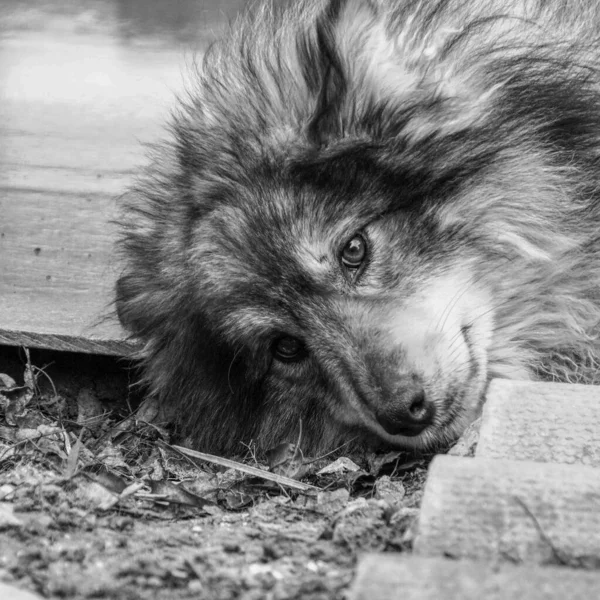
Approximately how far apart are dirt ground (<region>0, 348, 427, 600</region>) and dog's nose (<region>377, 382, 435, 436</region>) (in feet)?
0.71

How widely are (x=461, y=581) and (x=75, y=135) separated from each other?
4.64m

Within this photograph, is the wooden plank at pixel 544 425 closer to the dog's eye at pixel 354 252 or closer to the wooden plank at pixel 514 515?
the wooden plank at pixel 514 515

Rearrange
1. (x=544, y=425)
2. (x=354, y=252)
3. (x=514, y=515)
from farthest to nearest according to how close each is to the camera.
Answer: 1. (x=354, y=252)
2. (x=544, y=425)
3. (x=514, y=515)

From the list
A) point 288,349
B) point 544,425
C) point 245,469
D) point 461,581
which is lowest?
point 245,469

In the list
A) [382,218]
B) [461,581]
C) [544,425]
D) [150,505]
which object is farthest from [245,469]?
[461,581]

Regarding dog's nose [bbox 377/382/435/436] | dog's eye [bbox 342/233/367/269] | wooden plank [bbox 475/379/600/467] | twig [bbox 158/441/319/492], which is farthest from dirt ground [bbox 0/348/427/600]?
dog's eye [bbox 342/233/367/269]

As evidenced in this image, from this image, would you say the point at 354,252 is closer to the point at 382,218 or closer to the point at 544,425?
the point at 382,218

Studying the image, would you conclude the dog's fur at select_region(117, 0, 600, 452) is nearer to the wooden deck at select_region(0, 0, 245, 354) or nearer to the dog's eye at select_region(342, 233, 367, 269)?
the dog's eye at select_region(342, 233, 367, 269)

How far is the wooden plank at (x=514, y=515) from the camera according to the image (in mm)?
2088

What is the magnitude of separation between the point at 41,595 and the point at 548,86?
8.40 feet

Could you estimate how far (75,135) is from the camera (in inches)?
233

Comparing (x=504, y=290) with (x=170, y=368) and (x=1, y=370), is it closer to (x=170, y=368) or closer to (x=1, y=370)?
(x=170, y=368)

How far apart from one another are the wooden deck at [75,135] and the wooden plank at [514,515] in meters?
2.43

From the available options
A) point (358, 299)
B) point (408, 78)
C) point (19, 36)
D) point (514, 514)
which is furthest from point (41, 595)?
point (19, 36)
